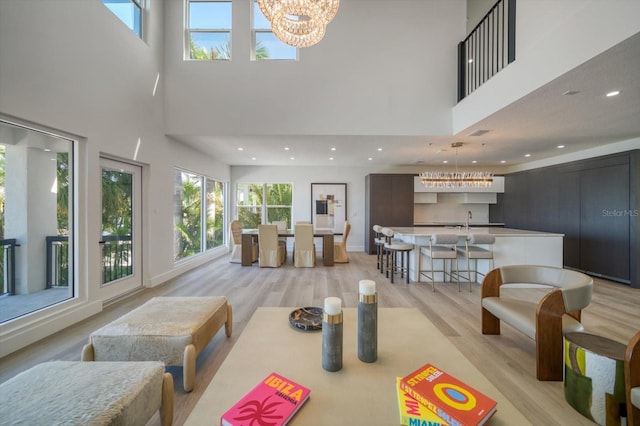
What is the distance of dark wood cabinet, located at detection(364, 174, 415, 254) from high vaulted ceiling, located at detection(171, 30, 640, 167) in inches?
21.6

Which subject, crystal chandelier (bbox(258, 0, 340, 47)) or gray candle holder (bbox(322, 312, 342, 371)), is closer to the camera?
gray candle holder (bbox(322, 312, 342, 371))

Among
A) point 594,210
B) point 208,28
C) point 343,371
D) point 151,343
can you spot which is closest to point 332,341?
point 343,371

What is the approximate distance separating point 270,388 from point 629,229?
6620 mm

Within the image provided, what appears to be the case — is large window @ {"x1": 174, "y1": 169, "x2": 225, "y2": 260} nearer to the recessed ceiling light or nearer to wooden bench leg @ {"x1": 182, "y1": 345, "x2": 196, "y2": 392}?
wooden bench leg @ {"x1": 182, "y1": 345, "x2": 196, "y2": 392}

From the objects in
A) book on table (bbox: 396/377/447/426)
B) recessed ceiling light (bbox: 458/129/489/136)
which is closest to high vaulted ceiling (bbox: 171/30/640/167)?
recessed ceiling light (bbox: 458/129/489/136)

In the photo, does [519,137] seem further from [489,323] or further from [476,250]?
[489,323]

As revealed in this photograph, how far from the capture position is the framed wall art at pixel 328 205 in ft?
25.9

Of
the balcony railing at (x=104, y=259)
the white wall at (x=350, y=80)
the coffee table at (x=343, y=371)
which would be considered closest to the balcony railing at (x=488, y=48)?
the white wall at (x=350, y=80)

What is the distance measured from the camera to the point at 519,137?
14.9 ft

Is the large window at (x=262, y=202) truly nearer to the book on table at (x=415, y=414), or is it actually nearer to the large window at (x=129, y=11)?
the large window at (x=129, y=11)

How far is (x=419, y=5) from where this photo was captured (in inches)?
175

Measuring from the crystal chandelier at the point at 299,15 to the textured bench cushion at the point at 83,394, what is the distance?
2.76m

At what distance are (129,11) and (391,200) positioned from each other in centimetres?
666

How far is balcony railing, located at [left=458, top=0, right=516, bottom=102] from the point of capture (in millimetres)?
3440
